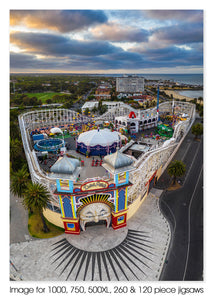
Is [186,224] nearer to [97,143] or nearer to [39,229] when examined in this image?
[39,229]

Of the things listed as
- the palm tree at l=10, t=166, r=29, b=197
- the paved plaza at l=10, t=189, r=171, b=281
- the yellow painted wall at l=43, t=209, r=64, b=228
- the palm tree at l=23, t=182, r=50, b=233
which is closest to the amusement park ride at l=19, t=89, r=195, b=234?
the yellow painted wall at l=43, t=209, r=64, b=228

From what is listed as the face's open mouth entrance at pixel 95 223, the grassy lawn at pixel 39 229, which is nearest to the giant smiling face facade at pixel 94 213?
the face's open mouth entrance at pixel 95 223

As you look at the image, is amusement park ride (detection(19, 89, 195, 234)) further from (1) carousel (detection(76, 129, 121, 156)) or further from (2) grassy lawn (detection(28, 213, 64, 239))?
(2) grassy lawn (detection(28, 213, 64, 239))

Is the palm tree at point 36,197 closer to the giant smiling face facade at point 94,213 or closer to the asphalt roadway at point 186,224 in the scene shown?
the giant smiling face facade at point 94,213

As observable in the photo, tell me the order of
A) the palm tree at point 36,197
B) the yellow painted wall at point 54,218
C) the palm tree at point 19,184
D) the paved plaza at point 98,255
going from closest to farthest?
the paved plaza at point 98,255 < the palm tree at point 36,197 < the yellow painted wall at point 54,218 < the palm tree at point 19,184

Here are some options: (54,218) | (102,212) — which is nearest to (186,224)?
(102,212)

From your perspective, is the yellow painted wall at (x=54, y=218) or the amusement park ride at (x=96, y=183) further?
the yellow painted wall at (x=54, y=218)
